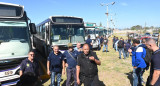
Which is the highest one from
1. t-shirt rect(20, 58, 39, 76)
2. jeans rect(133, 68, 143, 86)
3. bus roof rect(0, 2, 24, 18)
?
bus roof rect(0, 2, 24, 18)

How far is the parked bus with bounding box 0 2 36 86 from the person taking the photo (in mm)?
4387

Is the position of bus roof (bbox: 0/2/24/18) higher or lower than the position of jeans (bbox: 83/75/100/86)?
higher

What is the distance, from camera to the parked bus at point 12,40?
173 inches

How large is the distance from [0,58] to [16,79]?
102 cm

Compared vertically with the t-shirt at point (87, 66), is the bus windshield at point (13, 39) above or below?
above

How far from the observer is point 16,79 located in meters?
4.52

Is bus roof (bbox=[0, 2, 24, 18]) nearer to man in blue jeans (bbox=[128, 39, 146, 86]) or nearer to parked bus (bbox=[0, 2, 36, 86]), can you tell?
parked bus (bbox=[0, 2, 36, 86])

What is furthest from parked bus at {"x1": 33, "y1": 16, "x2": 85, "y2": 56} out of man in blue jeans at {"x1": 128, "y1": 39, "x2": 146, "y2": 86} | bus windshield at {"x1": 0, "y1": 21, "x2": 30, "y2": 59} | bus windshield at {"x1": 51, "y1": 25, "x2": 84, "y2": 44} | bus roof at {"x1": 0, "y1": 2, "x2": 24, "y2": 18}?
man in blue jeans at {"x1": 128, "y1": 39, "x2": 146, "y2": 86}

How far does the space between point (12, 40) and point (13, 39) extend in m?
0.06

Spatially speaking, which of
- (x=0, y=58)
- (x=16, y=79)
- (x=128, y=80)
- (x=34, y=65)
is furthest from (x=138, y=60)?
(x=0, y=58)

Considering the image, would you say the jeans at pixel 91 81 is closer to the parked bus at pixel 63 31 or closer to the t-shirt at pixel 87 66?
the t-shirt at pixel 87 66

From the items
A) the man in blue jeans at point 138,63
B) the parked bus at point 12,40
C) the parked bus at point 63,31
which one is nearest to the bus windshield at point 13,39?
the parked bus at point 12,40

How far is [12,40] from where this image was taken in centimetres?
498

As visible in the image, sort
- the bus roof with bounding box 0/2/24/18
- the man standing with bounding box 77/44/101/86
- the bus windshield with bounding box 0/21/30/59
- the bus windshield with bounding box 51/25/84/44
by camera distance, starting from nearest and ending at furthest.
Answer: the man standing with bounding box 77/44/101/86
the bus windshield with bounding box 0/21/30/59
the bus roof with bounding box 0/2/24/18
the bus windshield with bounding box 51/25/84/44
